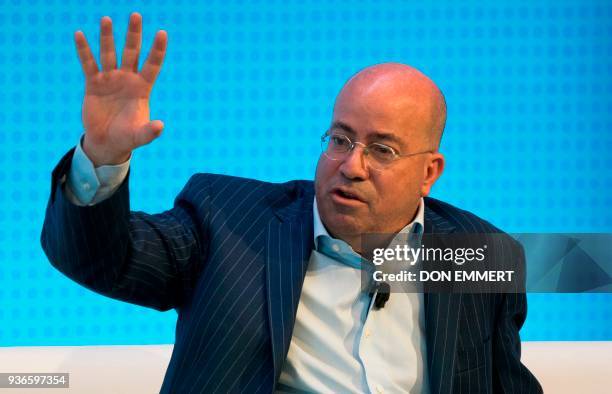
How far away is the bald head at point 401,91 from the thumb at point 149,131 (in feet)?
1.76

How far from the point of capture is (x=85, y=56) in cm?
139

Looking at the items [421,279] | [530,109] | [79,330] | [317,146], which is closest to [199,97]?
[317,146]

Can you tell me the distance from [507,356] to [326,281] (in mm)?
429

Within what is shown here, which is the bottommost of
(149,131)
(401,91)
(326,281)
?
(326,281)

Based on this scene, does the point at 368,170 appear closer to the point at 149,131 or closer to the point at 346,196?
the point at 346,196

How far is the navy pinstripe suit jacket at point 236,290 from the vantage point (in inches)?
63.3

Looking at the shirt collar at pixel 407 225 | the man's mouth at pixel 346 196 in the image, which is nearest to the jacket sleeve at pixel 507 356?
the shirt collar at pixel 407 225

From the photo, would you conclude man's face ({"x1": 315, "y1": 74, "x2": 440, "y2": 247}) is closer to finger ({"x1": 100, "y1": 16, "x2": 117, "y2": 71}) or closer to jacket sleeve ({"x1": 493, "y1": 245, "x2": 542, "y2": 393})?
jacket sleeve ({"x1": 493, "y1": 245, "x2": 542, "y2": 393})

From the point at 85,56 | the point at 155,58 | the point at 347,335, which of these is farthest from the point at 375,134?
the point at 85,56

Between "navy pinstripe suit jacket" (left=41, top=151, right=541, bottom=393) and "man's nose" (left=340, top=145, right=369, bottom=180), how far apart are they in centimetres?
16

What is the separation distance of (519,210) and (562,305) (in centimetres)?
47

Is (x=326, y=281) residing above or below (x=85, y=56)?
below

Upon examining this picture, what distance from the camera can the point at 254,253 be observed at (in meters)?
1.74

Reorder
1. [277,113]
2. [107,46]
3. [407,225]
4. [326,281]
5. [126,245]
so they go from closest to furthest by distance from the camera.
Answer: [107,46] < [126,245] < [326,281] < [407,225] < [277,113]
